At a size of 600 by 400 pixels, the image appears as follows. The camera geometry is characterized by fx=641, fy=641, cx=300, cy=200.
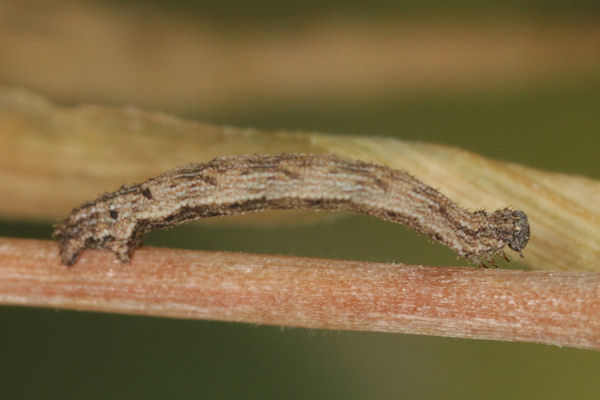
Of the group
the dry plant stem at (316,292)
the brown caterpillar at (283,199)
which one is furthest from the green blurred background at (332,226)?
the dry plant stem at (316,292)

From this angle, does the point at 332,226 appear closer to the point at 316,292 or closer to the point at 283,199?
the point at 283,199

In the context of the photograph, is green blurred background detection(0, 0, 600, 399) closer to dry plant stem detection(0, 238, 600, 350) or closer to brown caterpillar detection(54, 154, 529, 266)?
brown caterpillar detection(54, 154, 529, 266)

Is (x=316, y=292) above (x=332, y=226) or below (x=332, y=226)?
below

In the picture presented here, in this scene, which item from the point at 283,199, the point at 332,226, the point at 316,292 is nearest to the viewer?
the point at 316,292

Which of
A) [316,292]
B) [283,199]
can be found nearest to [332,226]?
[283,199]

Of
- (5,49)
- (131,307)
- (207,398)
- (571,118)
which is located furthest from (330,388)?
(5,49)

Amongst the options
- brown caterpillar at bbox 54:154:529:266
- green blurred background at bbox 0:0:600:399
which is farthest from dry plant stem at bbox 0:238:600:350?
green blurred background at bbox 0:0:600:399
